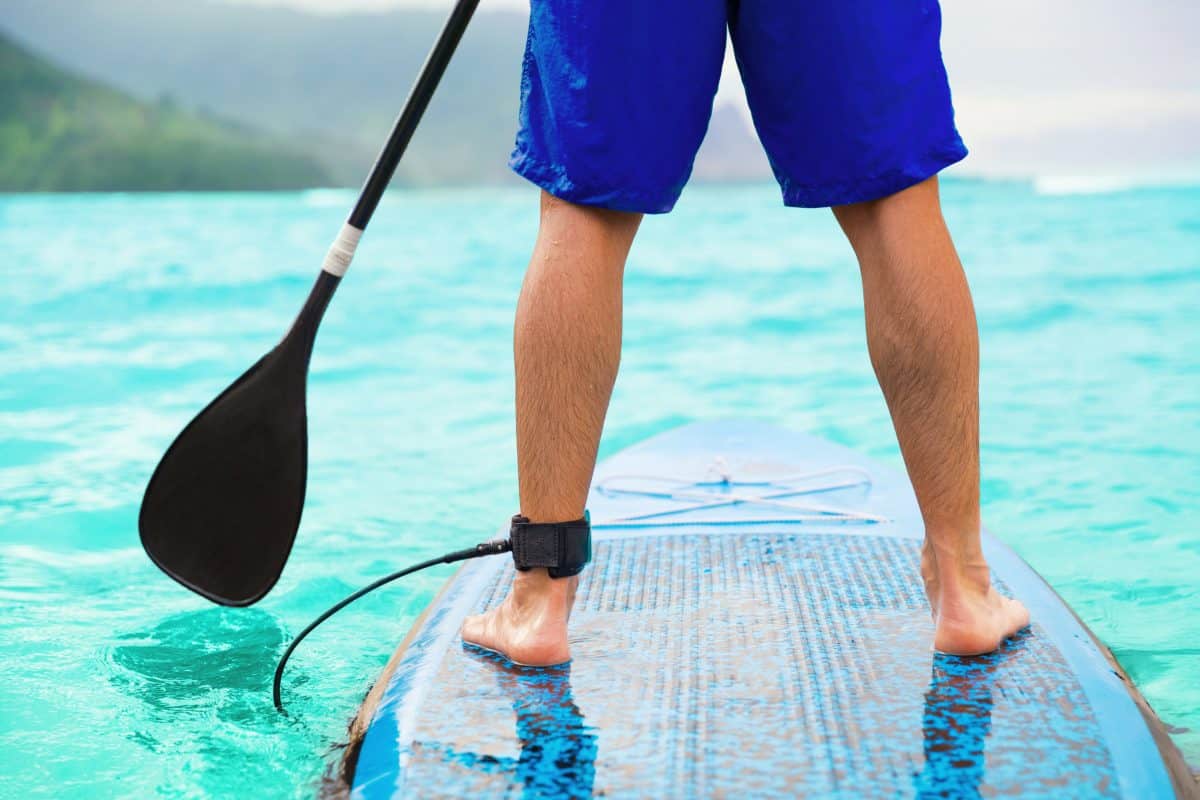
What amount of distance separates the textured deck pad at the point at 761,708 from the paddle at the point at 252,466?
11.6 inches

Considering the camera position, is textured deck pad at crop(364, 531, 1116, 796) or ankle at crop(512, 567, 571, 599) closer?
textured deck pad at crop(364, 531, 1116, 796)

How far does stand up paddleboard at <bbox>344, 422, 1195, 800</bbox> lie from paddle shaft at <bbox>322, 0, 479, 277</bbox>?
50 cm

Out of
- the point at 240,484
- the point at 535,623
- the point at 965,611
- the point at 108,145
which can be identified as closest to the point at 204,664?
the point at 240,484

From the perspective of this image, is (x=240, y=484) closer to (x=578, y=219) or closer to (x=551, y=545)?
(x=551, y=545)

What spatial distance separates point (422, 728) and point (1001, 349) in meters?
6.14

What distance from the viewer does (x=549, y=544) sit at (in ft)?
4.47

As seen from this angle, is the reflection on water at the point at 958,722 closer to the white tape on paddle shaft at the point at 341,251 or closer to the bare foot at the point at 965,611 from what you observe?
the bare foot at the point at 965,611

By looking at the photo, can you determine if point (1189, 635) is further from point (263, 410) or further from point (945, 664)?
point (263, 410)

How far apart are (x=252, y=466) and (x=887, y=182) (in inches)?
33.6

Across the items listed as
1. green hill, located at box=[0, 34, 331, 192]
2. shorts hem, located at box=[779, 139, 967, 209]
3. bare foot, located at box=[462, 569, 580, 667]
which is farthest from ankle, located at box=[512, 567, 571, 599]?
green hill, located at box=[0, 34, 331, 192]

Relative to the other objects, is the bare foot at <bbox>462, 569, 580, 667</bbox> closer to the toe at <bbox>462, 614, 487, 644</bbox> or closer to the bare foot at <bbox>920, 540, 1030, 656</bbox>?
the toe at <bbox>462, 614, 487, 644</bbox>

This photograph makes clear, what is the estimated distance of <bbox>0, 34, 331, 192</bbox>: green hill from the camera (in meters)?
42.8

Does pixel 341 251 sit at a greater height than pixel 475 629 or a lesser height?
greater

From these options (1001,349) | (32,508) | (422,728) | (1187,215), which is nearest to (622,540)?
(422,728)
